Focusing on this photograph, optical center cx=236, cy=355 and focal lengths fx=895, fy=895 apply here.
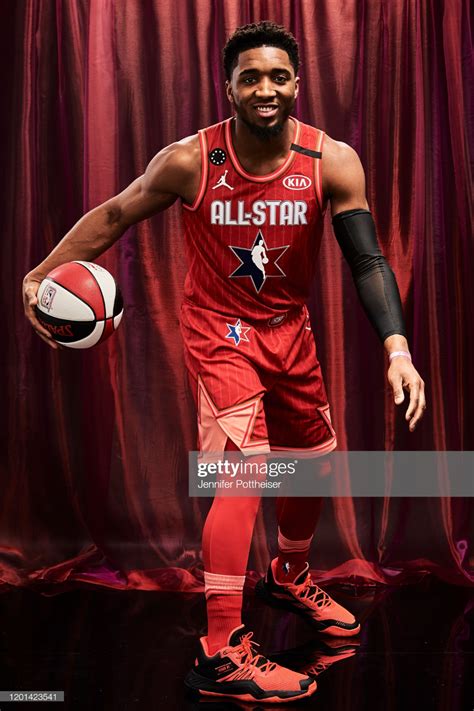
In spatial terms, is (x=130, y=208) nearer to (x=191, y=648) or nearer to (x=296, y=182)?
(x=296, y=182)

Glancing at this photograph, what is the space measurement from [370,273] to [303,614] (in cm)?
102

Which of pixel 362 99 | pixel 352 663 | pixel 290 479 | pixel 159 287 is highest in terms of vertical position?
pixel 362 99

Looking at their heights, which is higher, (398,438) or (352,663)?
(398,438)

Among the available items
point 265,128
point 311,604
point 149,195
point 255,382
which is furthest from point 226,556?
point 265,128

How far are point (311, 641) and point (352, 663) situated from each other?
0.60 ft

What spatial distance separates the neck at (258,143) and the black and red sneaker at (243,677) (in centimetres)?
115

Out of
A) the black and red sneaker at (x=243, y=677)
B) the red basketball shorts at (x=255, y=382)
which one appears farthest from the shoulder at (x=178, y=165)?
the black and red sneaker at (x=243, y=677)

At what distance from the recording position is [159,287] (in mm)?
3033

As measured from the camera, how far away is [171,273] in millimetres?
3027

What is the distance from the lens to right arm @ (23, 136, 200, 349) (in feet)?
7.21

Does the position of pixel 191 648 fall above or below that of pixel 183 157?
below

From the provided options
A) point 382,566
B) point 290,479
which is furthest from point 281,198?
point 382,566

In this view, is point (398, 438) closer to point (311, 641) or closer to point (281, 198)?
point (311, 641)

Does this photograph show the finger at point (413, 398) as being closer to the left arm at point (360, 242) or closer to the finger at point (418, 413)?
the finger at point (418, 413)
